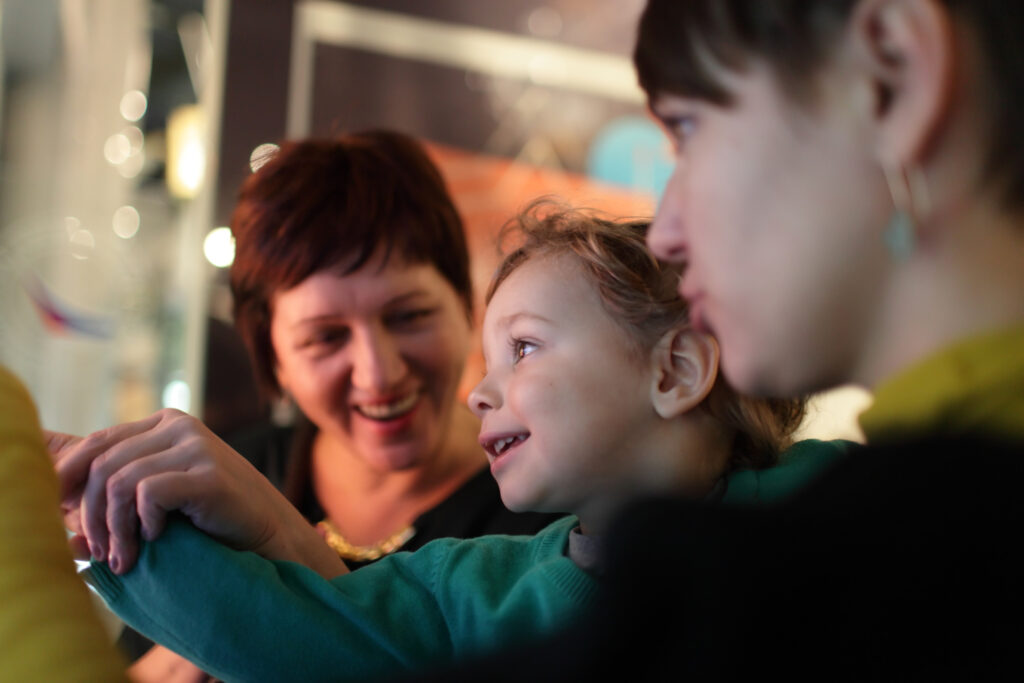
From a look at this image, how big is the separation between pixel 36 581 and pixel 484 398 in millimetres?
517

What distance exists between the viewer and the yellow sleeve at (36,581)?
47cm

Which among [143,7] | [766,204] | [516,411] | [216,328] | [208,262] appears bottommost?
[216,328]

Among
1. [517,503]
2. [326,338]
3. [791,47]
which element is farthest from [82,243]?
[791,47]

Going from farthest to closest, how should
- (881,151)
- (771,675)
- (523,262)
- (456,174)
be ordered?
1. (456,174)
2. (523,262)
3. (881,151)
4. (771,675)

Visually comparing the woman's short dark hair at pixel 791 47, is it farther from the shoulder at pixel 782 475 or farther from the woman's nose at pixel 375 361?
the woman's nose at pixel 375 361

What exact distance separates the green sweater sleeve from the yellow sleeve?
160 millimetres

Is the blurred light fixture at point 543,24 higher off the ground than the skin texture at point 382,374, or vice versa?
the blurred light fixture at point 543,24

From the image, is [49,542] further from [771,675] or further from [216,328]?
[216,328]

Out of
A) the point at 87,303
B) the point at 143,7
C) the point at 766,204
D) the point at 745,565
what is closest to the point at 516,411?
the point at 766,204

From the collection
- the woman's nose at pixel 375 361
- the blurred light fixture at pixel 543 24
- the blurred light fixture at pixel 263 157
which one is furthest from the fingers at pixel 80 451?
the blurred light fixture at pixel 543 24

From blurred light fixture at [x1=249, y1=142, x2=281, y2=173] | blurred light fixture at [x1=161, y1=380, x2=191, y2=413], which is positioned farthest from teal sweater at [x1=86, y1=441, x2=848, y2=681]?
blurred light fixture at [x1=161, y1=380, x2=191, y2=413]

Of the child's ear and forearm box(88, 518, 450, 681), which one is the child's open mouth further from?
forearm box(88, 518, 450, 681)

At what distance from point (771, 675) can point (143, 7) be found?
11.4 ft

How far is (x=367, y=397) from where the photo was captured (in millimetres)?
1401
